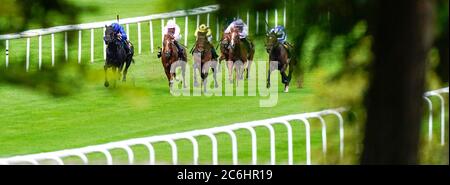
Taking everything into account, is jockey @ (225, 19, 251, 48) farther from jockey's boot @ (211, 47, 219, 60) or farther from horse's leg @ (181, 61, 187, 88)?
horse's leg @ (181, 61, 187, 88)

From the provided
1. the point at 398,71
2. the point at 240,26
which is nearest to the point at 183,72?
the point at 240,26

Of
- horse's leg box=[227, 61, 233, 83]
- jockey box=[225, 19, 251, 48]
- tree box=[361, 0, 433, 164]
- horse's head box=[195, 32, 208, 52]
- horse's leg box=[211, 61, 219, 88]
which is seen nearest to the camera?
tree box=[361, 0, 433, 164]

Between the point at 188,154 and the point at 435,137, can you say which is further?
the point at 188,154

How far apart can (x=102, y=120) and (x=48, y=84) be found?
17.2ft

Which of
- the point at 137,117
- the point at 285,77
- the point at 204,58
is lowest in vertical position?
the point at 137,117

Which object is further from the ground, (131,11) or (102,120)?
(131,11)

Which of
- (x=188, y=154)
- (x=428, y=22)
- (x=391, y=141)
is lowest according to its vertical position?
(x=188, y=154)

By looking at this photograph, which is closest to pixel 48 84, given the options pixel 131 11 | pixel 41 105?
pixel 41 105

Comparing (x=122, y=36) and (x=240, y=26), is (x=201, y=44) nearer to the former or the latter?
(x=122, y=36)

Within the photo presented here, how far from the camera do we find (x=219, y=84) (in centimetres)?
875

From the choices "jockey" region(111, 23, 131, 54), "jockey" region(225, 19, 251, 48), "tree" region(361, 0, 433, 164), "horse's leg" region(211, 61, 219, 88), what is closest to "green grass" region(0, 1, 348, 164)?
"horse's leg" region(211, 61, 219, 88)

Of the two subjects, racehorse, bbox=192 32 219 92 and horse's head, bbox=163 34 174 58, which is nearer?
racehorse, bbox=192 32 219 92
